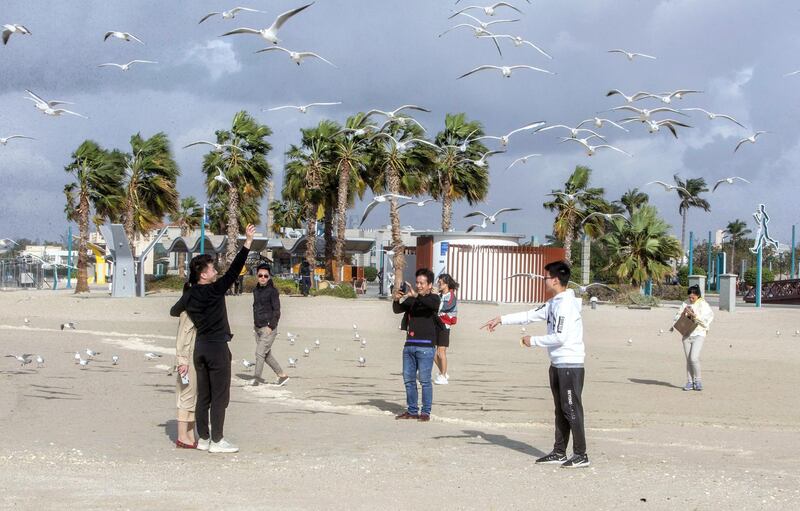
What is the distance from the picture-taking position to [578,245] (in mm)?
107625

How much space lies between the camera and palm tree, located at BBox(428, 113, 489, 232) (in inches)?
2124

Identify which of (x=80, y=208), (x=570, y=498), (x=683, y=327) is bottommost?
(x=570, y=498)

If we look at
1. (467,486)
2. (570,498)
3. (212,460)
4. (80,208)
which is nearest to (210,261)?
(212,460)

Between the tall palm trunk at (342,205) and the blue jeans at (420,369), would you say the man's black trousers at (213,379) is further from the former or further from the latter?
the tall palm trunk at (342,205)

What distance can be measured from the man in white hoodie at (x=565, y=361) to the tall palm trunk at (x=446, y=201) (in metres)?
44.5

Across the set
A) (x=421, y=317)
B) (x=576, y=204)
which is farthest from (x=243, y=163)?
(x=421, y=317)

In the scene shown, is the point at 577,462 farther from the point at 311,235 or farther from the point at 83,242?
the point at 311,235

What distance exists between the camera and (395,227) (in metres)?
49.0

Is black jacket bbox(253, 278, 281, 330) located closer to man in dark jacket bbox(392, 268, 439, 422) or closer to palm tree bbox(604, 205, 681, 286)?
man in dark jacket bbox(392, 268, 439, 422)

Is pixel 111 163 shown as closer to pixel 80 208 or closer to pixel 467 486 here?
pixel 80 208

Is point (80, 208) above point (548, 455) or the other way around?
above

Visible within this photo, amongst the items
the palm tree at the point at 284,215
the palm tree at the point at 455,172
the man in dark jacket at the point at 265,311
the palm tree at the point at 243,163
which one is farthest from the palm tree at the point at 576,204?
the man in dark jacket at the point at 265,311

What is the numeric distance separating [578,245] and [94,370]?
92929 millimetres

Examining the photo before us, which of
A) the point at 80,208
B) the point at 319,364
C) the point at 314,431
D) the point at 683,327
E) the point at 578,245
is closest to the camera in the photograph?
the point at 314,431
